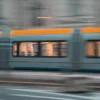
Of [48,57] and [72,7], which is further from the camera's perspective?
[72,7]

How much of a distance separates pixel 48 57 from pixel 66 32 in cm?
154

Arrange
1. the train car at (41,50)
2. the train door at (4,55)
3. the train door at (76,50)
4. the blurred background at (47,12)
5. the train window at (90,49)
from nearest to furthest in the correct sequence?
the train window at (90,49), the train door at (76,50), the train car at (41,50), the train door at (4,55), the blurred background at (47,12)

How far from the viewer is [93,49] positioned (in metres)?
20.9

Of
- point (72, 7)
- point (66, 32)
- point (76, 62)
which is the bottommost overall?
point (76, 62)

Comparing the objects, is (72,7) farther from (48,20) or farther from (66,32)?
(66,32)

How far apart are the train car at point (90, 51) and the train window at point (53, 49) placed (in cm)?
91

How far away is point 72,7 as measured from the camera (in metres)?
27.4

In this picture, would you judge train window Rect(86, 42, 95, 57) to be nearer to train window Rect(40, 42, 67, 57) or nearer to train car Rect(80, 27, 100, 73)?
train car Rect(80, 27, 100, 73)

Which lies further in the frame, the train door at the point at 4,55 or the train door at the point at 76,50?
the train door at the point at 4,55

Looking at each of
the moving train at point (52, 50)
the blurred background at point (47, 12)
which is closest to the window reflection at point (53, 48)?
the moving train at point (52, 50)

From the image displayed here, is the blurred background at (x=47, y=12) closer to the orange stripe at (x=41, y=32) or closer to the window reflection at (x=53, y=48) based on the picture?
the orange stripe at (x=41, y=32)

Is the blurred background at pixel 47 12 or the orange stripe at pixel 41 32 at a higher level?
the blurred background at pixel 47 12

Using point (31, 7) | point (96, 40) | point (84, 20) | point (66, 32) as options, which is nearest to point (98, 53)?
point (96, 40)

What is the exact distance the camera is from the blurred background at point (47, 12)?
26670 mm
